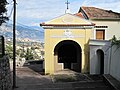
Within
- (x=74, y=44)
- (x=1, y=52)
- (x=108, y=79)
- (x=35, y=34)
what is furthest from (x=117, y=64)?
(x=35, y=34)

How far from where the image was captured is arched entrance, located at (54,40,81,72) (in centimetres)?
3325

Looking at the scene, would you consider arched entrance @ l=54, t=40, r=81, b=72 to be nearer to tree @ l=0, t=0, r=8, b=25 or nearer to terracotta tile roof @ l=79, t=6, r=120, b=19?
terracotta tile roof @ l=79, t=6, r=120, b=19

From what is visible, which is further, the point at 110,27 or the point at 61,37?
the point at 110,27

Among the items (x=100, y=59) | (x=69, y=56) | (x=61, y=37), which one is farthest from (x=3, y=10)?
(x=69, y=56)

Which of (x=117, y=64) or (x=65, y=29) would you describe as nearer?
(x=117, y=64)

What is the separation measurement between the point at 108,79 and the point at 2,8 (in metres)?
8.73

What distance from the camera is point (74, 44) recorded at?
32.5 metres

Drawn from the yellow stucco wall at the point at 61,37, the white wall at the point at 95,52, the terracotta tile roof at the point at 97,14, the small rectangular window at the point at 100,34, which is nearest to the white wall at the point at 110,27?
the small rectangular window at the point at 100,34

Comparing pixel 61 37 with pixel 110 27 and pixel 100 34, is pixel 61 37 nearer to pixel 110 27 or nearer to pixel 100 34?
pixel 100 34

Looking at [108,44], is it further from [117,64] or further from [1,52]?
[1,52]

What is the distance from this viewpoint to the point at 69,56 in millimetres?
33781

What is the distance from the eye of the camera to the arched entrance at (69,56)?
33.2 meters

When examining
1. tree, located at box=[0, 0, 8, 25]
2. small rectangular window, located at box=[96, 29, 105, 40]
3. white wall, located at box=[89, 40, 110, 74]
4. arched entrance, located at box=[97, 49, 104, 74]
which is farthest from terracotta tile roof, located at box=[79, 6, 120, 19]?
tree, located at box=[0, 0, 8, 25]

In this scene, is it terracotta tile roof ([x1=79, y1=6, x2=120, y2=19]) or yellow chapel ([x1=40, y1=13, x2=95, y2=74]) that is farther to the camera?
terracotta tile roof ([x1=79, y1=6, x2=120, y2=19])
